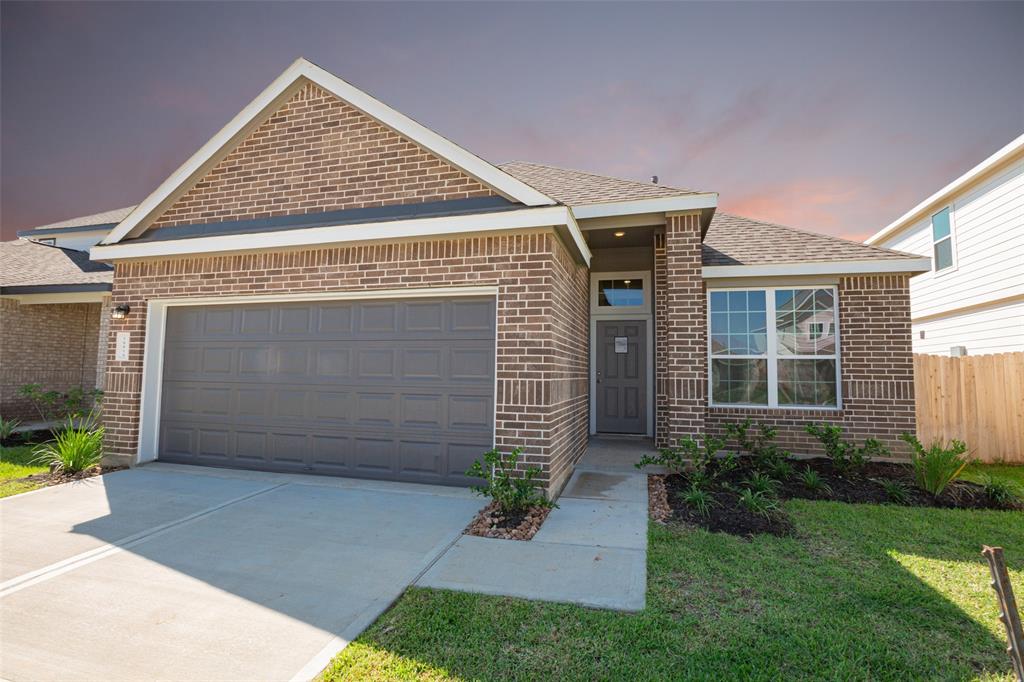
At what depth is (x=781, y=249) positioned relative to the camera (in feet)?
27.8

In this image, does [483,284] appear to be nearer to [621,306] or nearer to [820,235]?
[621,306]

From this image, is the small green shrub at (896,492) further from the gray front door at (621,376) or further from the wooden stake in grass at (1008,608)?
the wooden stake in grass at (1008,608)

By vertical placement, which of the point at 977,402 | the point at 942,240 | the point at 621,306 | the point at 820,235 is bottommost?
the point at 977,402

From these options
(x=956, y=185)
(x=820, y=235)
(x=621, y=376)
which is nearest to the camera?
(x=820, y=235)

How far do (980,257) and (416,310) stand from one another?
13.1m

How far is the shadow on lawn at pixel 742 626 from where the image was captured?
2.57m

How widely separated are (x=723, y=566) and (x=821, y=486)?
324 centimetres

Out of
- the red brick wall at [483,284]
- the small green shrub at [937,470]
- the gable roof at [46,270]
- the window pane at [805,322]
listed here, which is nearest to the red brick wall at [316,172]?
the red brick wall at [483,284]

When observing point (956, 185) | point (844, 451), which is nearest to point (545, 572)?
point (844, 451)

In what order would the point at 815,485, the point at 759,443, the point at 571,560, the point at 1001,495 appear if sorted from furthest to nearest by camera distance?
1. the point at 759,443
2. the point at 815,485
3. the point at 1001,495
4. the point at 571,560

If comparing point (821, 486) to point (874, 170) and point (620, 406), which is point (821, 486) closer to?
point (620, 406)

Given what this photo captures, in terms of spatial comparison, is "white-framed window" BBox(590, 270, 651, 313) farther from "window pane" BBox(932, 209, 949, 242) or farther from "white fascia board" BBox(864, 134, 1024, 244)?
"window pane" BBox(932, 209, 949, 242)

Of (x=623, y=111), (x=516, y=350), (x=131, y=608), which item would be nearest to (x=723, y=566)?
(x=516, y=350)

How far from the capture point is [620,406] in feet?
32.2
